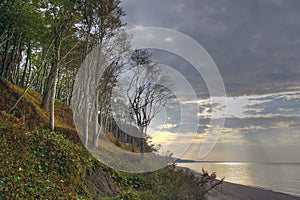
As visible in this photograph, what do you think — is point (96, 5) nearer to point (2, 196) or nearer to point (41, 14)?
point (41, 14)

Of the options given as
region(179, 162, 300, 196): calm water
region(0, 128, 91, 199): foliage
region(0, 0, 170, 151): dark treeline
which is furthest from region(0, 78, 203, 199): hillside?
region(179, 162, 300, 196): calm water

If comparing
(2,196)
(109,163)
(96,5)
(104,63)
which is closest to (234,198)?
(109,163)

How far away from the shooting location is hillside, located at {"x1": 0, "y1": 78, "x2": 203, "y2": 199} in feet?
30.7

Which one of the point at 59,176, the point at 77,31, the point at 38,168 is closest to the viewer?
the point at 38,168

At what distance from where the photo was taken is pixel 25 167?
10242 millimetres

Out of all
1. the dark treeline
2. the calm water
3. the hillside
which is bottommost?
the calm water

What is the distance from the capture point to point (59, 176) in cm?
1127

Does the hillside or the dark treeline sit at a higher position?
the dark treeline

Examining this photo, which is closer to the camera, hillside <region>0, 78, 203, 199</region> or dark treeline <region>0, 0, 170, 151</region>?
hillside <region>0, 78, 203, 199</region>

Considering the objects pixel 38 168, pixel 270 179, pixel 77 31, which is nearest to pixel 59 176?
pixel 38 168

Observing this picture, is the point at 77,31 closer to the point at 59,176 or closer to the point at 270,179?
the point at 59,176

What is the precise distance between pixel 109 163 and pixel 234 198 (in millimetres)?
13344

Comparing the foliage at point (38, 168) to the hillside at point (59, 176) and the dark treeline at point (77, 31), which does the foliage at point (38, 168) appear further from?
the dark treeline at point (77, 31)

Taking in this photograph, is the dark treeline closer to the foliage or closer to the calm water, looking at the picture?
the foliage
